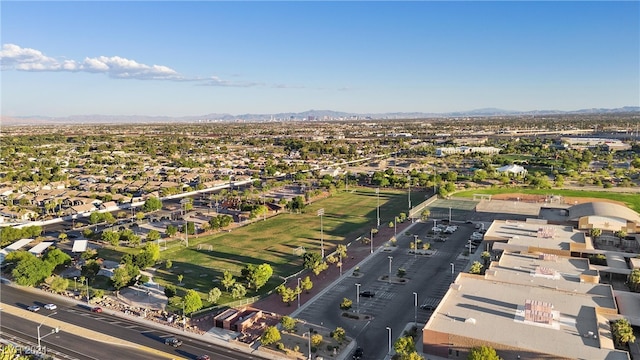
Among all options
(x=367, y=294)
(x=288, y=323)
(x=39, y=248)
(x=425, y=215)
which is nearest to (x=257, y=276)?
(x=288, y=323)

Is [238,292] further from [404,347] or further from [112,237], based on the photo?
[112,237]

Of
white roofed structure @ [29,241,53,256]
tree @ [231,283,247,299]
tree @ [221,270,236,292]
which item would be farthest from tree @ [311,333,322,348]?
white roofed structure @ [29,241,53,256]

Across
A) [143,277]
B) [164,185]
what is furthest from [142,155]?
[143,277]

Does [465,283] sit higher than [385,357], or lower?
higher

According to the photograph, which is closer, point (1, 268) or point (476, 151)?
point (1, 268)

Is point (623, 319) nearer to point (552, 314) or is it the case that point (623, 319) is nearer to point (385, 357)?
point (552, 314)

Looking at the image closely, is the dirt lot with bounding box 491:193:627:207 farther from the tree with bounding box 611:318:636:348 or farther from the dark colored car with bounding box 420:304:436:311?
the tree with bounding box 611:318:636:348
